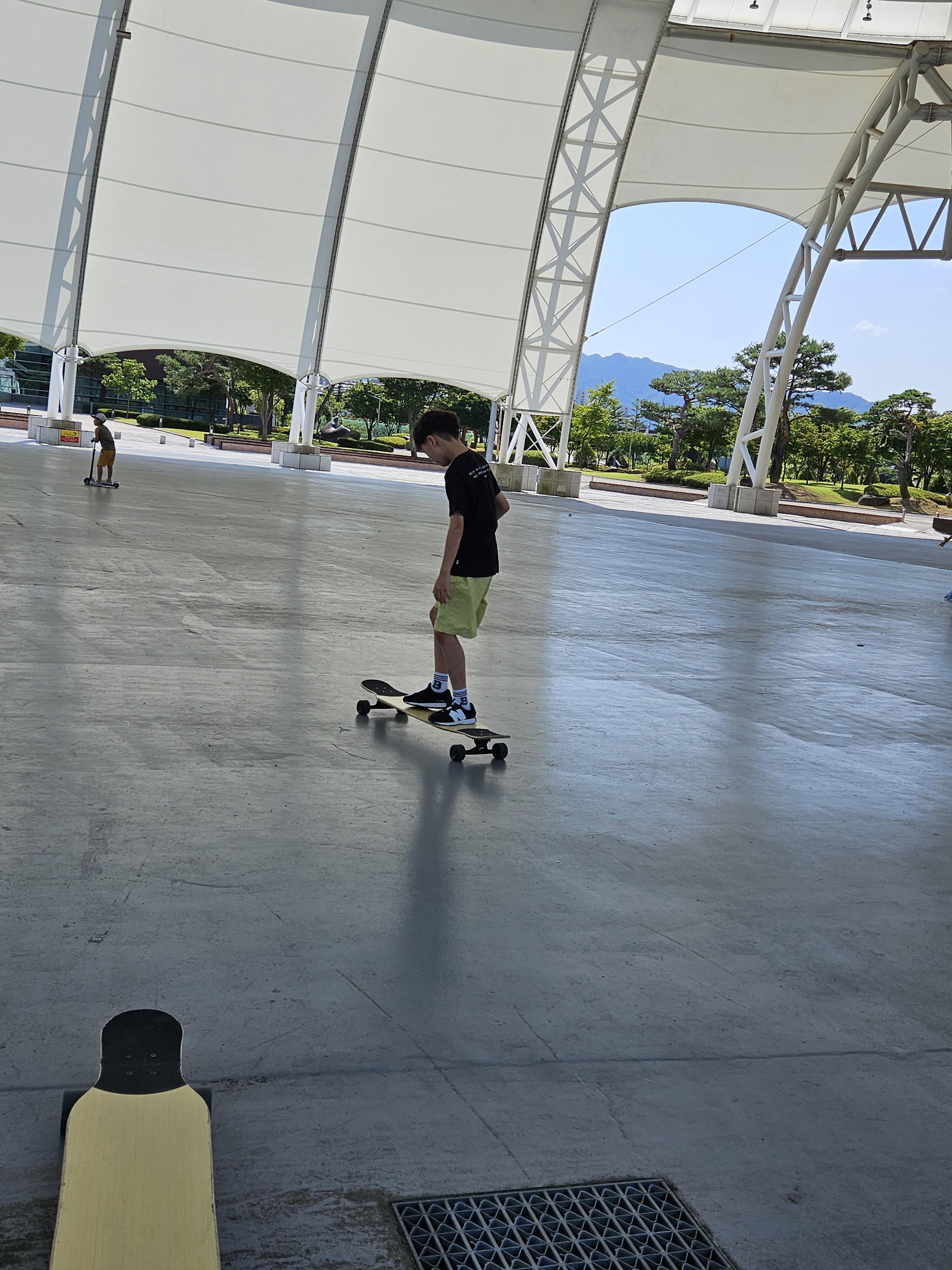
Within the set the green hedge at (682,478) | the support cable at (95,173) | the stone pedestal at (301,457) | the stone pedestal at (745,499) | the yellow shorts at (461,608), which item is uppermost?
the support cable at (95,173)

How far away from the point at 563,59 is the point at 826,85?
7.69 meters

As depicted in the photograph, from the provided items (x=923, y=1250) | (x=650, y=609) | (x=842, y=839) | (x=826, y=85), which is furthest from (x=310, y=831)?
(x=826, y=85)

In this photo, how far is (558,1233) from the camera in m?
2.40

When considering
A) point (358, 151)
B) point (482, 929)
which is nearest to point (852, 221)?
point (358, 151)

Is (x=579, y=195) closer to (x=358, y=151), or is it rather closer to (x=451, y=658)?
(x=358, y=151)

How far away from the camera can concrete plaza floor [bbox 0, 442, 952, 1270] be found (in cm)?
256


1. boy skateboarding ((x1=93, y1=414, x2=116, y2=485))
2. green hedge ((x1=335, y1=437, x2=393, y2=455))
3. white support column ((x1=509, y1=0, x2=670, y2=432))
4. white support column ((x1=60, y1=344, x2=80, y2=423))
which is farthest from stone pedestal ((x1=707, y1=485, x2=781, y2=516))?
green hedge ((x1=335, y1=437, x2=393, y2=455))

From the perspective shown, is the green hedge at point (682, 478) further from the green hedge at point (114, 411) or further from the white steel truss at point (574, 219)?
the green hedge at point (114, 411)

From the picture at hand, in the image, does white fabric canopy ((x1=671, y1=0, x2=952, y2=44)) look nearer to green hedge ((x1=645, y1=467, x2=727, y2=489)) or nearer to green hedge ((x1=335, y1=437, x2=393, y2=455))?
green hedge ((x1=645, y1=467, x2=727, y2=489))

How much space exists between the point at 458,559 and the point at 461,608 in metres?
0.26

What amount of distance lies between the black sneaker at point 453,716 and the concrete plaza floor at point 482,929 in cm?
16

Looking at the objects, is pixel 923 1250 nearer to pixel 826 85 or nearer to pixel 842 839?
pixel 842 839

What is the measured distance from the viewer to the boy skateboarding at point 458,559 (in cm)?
621

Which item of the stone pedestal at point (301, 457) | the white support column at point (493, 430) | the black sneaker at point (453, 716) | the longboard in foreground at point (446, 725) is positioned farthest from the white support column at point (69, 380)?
the black sneaker at point (453, 716)
